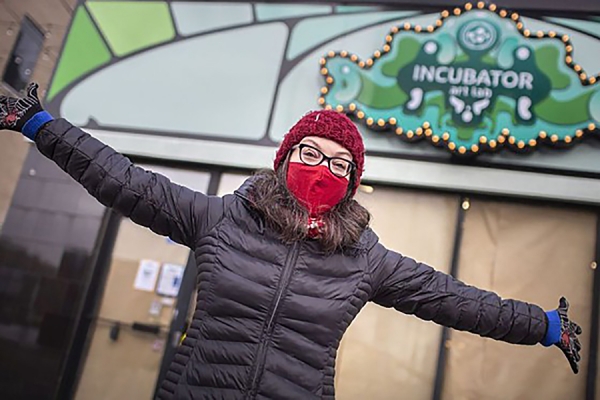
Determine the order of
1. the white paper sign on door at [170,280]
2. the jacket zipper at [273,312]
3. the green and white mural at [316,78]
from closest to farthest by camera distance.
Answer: the jacket zipper at [273,312]
the green and white mural at [316,78]
the white paper sign on door at [170,280]

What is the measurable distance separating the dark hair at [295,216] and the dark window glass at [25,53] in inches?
173

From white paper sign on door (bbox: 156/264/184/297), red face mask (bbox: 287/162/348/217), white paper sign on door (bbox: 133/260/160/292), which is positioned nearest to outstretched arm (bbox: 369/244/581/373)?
red face mask (bbox: 287/162/348/217)

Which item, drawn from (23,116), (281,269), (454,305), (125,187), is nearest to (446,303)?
(454,305)

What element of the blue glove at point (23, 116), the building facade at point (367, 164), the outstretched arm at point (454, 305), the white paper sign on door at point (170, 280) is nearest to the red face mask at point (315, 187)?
the outstretched arm at point (454, 305)

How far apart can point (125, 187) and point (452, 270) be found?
3137mm

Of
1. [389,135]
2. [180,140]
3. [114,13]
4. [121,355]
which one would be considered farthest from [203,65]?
[121,355]

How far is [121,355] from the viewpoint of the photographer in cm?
469

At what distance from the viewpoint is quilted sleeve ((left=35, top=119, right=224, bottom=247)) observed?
6.10ft

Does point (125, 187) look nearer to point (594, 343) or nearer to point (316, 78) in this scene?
point (316, 78)

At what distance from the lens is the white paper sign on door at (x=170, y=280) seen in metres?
4.74

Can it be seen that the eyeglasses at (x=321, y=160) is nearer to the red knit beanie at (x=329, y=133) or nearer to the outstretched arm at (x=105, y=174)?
the red knit beanie at (x=329, y=133)

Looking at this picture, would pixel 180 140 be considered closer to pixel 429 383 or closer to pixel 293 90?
pixel 293 90

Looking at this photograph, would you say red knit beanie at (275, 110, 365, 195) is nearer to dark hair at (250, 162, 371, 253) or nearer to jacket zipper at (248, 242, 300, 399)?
dark hair at (250, 162, 371, 253)

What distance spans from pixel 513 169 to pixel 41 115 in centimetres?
358
